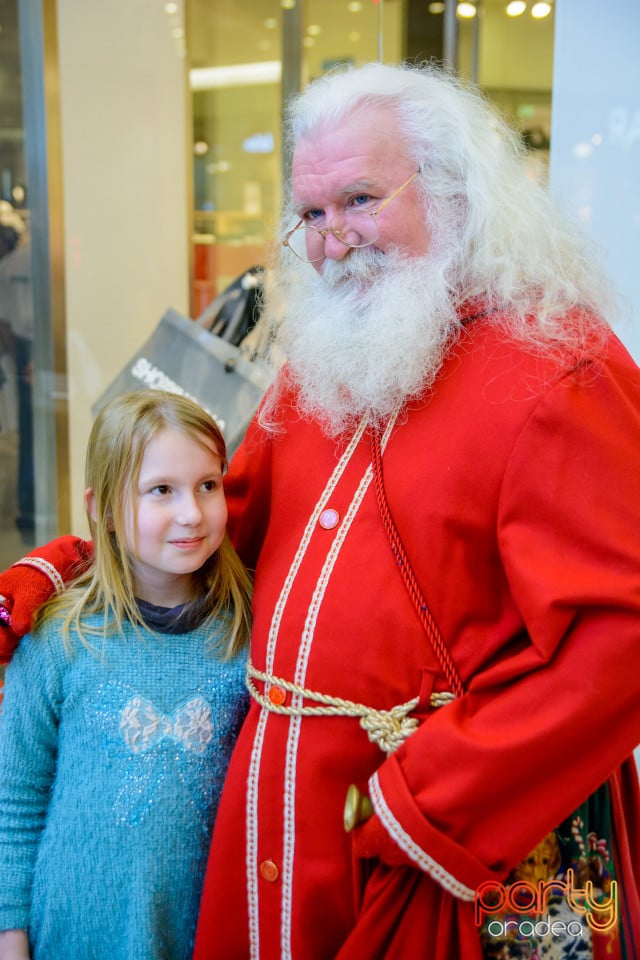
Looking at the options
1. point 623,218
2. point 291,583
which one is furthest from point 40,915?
point 623,218

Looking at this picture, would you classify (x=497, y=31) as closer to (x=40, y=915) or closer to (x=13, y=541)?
(x=13, y=541)

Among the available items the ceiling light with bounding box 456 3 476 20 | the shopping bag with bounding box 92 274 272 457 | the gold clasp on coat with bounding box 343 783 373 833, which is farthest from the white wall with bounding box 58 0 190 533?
the gold clasp on coat with bounding box 343 783 373 833

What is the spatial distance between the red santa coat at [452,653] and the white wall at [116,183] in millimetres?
2931

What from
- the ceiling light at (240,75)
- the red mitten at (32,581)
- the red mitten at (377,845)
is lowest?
the red mitten at (377,845)

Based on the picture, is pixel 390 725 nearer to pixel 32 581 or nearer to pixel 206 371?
pixel 32 581

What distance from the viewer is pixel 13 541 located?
13.9 ft

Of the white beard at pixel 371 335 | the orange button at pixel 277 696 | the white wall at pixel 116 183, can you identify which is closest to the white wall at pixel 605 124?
the white beard at pixel 371 335

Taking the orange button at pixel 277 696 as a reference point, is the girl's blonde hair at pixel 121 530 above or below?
above

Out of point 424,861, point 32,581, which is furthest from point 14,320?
point 424,861

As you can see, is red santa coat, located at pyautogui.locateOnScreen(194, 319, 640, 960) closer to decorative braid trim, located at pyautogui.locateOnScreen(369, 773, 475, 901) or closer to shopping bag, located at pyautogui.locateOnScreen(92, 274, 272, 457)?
decorative braid trim, located at pyautogui.locateOnScreen(369, 773, 475, 901)

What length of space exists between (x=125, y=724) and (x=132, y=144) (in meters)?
→ 3.59

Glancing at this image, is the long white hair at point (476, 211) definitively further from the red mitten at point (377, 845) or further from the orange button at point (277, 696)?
the red mitten at point (377, 845)

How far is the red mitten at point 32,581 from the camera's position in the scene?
1.60m

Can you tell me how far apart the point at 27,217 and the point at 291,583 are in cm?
312
